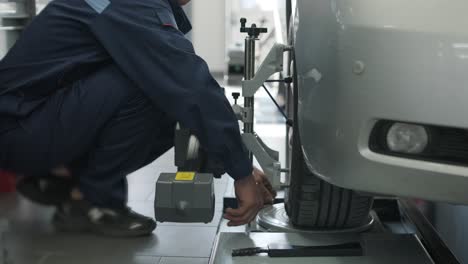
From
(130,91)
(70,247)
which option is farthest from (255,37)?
(70,247)

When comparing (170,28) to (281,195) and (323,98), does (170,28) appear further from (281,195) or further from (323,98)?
(281,195)


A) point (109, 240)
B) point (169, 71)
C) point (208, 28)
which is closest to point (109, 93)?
point (169, 71)

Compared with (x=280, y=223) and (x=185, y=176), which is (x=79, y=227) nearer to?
(x=185, y=176)

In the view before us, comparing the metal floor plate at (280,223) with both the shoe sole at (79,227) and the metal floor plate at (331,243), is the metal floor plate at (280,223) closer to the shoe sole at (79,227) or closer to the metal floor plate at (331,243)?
the metal floor plate at (331,243)

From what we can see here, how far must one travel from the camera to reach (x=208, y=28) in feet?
8.06

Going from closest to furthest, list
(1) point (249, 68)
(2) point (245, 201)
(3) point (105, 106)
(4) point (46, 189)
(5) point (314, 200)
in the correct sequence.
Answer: (4) point (46, 189) < (3) point (105, 106) < (2) point (245, 201) < (5) point (314, 200) < (1) point (249, 68)

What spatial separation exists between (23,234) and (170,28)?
724mm

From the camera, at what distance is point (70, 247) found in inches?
27.5

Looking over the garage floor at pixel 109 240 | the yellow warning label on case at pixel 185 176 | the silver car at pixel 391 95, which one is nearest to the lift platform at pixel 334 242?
the garage floor at pixel 109 240

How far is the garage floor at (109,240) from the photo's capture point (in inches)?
24.2

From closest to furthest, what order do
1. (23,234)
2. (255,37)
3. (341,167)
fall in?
1. (23,234)
2. (341,167)
3. (255,37)

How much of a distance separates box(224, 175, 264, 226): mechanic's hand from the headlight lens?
40 cm

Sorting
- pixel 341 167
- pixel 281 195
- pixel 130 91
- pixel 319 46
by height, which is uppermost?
pixel 319 46

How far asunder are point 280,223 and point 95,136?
0.90 meters
